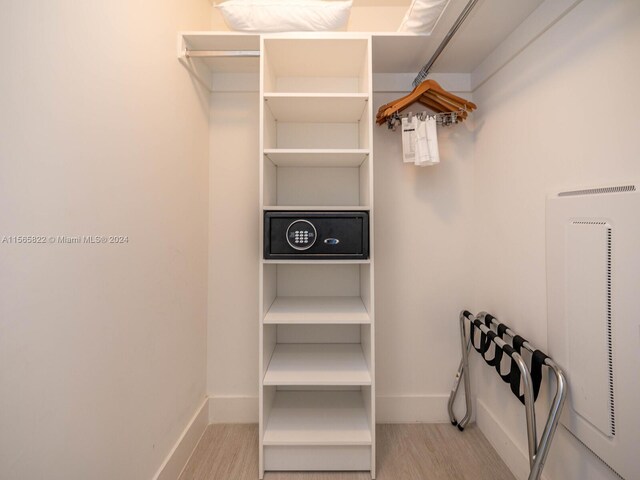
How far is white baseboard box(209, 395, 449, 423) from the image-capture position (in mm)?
1785

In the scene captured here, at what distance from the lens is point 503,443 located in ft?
4.88

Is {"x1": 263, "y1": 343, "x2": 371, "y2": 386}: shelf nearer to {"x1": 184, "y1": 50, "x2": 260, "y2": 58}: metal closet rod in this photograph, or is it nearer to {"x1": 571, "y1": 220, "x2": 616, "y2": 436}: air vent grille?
{"x1": 571, "y1": 220, "x2": 616, "y2": 436}: air vent grille

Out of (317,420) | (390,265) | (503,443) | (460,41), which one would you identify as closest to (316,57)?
(460,41)

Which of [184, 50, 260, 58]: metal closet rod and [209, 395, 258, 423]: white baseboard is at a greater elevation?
[184, 50, 260, 58]: metal closet rod

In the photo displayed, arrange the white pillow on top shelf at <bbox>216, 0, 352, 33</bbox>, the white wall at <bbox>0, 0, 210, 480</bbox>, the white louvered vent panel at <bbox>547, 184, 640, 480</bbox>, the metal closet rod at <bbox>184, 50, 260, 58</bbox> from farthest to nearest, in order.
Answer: the metal closet rod at <bbox>184, 50, 260, 58</bbox> < the white pillow on top shelf at <bbox>216, 0, 352, 33</bbox> < the white louvered vent panel at <bbox>547, 184, 640, 480</bbox> < the white wall at <bbox>0, 0, 210, 480</bbox>

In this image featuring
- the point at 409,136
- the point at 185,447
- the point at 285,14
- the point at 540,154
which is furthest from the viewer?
the point at 409,136

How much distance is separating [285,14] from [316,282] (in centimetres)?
137

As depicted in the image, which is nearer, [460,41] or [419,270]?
[460,41]

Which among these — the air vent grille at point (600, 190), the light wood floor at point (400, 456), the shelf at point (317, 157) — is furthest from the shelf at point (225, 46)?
the light wood floor at point (400, 456)

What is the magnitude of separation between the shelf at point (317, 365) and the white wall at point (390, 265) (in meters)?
0.25

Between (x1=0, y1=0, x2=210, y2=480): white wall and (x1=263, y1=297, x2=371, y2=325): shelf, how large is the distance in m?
0.49

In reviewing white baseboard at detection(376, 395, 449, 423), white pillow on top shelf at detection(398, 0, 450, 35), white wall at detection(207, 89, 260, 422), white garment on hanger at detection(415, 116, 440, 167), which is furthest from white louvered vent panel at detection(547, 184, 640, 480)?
white wall at detection(207, 89, 260, 422)

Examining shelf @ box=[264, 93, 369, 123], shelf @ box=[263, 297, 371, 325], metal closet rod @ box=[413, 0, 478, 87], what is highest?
metal closet rod @ box=[413, 0, 478, 87]

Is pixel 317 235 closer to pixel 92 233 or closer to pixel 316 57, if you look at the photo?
pixel 92 233
